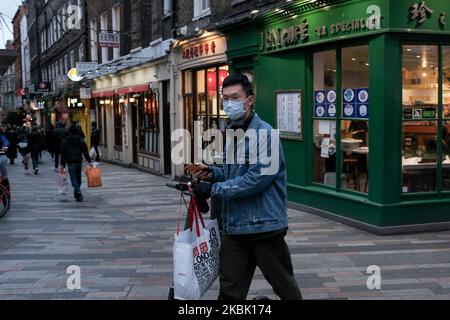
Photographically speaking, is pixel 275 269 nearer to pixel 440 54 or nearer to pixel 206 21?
pixel 440 54

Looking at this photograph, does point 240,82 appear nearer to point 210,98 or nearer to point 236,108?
point 236,108

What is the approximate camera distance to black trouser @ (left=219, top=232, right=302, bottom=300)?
3.91 metres

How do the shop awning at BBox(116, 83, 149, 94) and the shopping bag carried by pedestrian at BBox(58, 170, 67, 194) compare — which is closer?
the shopping bag carried by pedestrian at BBox(58, 170, 67, 194)

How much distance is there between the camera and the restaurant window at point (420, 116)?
836 centimetres

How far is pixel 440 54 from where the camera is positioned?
8445 millimetres

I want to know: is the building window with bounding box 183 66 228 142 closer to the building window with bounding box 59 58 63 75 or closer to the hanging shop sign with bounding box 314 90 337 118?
the hanging shop sign with bounding box 314 90 337 118

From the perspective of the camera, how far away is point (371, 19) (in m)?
8.14

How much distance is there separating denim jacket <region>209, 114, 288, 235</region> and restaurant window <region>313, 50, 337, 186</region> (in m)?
5.93

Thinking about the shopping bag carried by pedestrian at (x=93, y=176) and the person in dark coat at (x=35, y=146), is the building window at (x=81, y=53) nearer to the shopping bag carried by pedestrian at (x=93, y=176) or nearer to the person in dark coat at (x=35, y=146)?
the person in dark coat at (x=35, y=146)

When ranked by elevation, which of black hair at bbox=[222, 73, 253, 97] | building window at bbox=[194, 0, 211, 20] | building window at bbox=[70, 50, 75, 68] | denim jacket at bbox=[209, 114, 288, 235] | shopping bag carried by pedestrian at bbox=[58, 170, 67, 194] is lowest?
shopping bag carried by pedestrian at bbox=[58, 170, 67, 194]

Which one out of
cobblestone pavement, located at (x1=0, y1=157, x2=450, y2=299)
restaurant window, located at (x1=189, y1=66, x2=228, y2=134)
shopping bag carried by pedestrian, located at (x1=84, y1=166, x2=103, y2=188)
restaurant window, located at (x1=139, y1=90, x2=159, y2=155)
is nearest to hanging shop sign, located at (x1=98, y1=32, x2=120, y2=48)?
restaurant window, located at (x1=139, y1=90, x2=159, y2=155)

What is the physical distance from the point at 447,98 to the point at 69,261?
607 cm

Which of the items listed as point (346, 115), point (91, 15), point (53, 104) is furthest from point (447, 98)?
point (53, 104)

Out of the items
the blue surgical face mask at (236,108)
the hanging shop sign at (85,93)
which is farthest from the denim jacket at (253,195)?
the hanging shop sign at (85,93)
